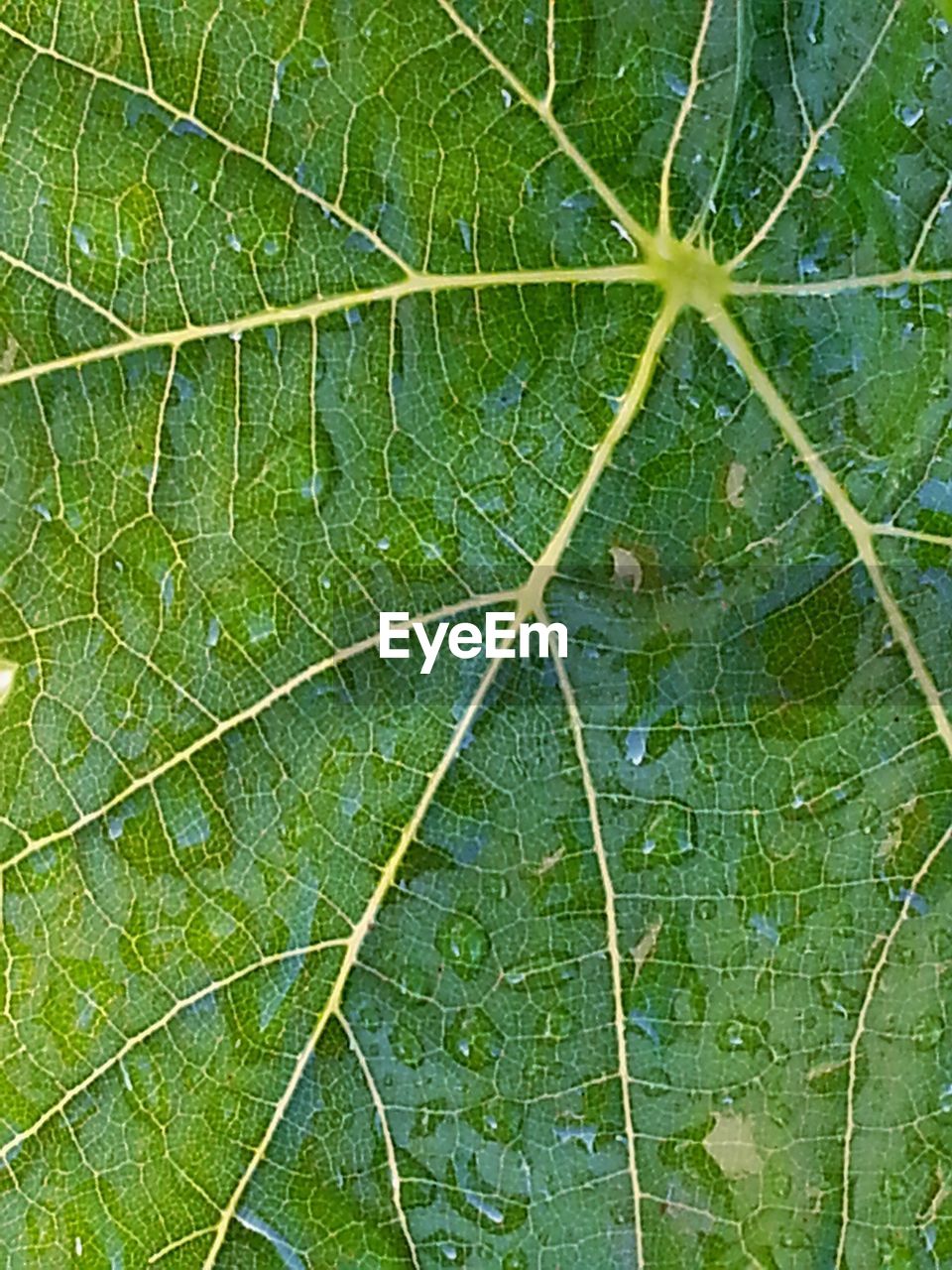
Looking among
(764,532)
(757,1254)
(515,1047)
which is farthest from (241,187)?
(757,1254)

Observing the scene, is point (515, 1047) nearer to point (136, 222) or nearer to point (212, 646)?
point (212, 646)

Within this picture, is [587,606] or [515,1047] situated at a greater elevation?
[587,606]

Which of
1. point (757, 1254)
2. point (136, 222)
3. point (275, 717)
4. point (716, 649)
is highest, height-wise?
point (136, 222)

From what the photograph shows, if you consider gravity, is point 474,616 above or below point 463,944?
above

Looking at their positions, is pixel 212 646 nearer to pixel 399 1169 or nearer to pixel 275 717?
pixel 275 717

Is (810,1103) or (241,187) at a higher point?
(241,187)

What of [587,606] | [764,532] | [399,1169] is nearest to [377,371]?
[587,606]
